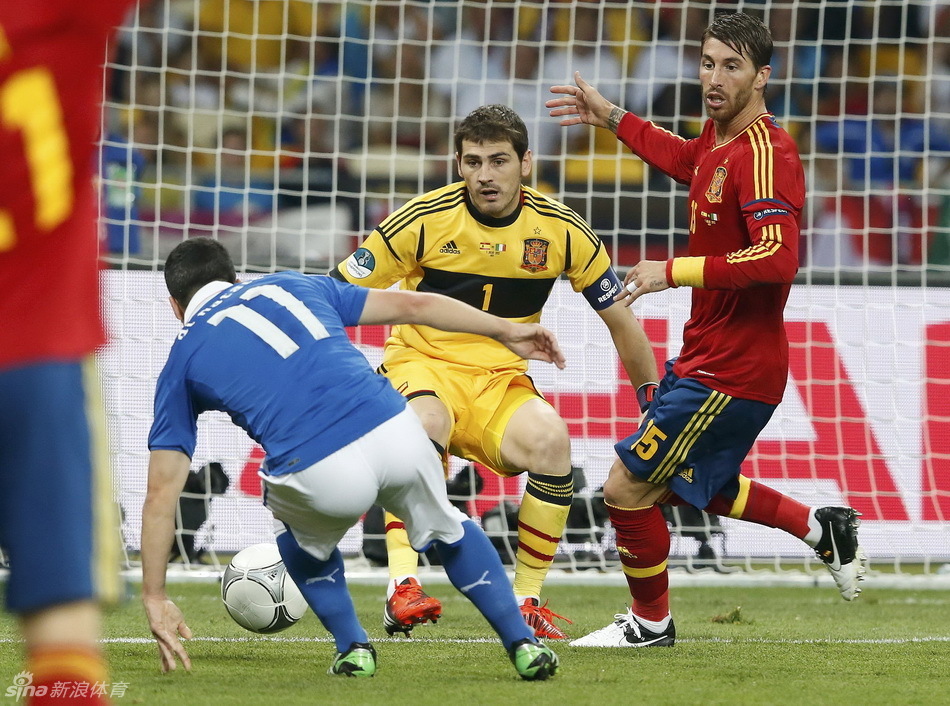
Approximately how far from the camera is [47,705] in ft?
5.13

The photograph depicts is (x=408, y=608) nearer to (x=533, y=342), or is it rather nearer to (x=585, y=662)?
(x=585, y=662)

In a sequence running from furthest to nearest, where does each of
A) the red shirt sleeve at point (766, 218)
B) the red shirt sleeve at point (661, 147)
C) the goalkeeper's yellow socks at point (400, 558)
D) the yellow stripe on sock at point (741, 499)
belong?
the red shirt sleeve at point (661, 147), the yellow stripe on sock at point (741, 499), the goalkeeper's yellow socks at point (400, 558), the red shirt sleeve at point (766, 218)

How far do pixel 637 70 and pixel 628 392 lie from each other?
3653 mm

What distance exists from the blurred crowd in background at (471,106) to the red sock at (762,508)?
151 inches

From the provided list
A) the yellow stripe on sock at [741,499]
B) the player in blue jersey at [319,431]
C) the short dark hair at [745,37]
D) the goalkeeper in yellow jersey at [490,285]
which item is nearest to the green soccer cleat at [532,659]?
the player in blue jersey at [319,431]

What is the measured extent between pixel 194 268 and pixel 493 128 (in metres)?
1.63

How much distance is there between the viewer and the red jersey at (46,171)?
5.75ft

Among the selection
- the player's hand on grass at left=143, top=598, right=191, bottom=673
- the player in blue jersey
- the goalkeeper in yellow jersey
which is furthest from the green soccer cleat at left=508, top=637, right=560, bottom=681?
the goalkeeper in yellow jersey

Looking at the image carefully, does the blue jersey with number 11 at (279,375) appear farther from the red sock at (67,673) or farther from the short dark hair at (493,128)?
the red sock at (67,673)

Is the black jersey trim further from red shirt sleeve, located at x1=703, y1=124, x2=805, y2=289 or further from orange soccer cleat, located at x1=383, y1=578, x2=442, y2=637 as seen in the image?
orange soccer cleat, located at x1=383, y1=578, x2=442, y2=637

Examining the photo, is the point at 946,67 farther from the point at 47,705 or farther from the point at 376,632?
the point at 47,705

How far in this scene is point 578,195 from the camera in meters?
8.24

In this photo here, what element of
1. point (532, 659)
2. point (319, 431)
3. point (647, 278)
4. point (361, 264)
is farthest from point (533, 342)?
point (361, 264)

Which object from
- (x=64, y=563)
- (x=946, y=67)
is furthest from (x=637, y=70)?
(x=64, y=563)
